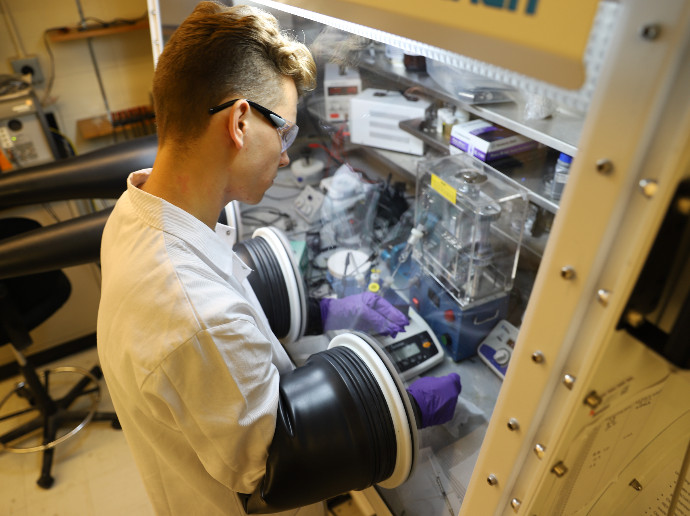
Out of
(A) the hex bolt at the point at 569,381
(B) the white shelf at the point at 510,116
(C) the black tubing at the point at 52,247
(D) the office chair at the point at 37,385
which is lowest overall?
(D) the office chair at the point at 37,385

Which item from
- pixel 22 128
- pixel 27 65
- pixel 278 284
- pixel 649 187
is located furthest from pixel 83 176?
pixel 27 65

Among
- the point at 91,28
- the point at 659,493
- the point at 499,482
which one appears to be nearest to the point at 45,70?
the point at 91,28

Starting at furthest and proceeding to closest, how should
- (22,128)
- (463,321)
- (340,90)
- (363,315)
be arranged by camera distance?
(22,128) < (340,90) < (363,315) < (463,321)

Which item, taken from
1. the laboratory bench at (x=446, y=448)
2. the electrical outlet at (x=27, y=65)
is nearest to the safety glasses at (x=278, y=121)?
the laboratory bench at (x=446, y=448)

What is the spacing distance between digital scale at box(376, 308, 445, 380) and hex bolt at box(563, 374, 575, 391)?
769mm

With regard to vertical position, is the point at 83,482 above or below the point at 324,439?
below

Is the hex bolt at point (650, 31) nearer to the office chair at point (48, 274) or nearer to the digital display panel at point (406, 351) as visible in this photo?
the digital display panel at point (406, 351)

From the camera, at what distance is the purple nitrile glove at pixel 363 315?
1.44m

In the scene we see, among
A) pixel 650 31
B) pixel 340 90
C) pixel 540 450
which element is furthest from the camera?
pixel 340 90

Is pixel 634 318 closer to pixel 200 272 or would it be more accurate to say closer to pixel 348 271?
pixel 200 272

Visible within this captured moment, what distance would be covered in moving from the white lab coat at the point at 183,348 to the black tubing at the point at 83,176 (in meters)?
0.55

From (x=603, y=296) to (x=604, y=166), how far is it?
Result: 5.2 inches

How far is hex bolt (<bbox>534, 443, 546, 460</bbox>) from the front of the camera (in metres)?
0.59

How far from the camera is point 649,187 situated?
1.33ft
